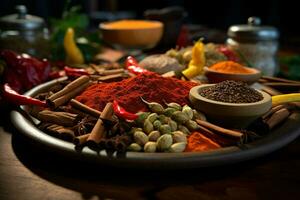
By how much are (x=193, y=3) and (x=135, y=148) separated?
4397 millimetres

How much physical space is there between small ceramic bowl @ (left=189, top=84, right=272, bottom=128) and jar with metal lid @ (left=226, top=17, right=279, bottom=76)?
0.90m

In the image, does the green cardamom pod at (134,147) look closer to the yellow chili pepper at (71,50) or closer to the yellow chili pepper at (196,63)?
the yellow chili pepper at (196,63)

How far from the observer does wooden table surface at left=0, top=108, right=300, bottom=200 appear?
83 centimetres

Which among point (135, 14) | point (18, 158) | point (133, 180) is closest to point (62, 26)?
point (18, 158)

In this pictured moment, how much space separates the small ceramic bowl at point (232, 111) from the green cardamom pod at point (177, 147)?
0.18m

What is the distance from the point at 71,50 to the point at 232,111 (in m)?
1.32

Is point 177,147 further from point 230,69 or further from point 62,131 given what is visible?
point 230,69

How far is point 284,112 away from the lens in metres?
1.14

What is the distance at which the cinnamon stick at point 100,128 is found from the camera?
90cm

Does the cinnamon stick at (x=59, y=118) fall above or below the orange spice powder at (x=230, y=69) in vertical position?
below

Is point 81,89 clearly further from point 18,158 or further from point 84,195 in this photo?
point 84,195

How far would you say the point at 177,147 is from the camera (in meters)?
0.91

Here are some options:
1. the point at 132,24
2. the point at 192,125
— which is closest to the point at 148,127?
the point at 192,125

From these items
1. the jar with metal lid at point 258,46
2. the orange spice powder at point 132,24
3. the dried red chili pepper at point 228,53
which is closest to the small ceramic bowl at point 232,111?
the dried red chili pepper at point 228,53
